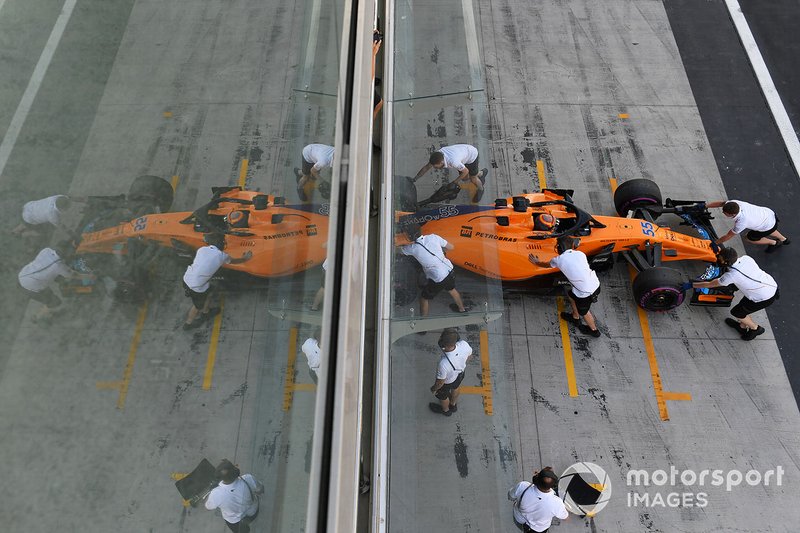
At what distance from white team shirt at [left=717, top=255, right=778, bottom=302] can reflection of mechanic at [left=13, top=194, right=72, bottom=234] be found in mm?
6453

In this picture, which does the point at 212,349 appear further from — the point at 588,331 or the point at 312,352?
the point at 588,331

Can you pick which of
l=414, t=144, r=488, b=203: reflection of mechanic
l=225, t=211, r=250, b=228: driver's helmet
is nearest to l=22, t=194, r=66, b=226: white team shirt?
l=225, t=211, r=250, b=228: driver's helmet

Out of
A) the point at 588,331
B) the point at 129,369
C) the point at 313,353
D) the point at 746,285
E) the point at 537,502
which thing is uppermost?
the point at 129,369

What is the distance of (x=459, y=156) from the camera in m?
5.32

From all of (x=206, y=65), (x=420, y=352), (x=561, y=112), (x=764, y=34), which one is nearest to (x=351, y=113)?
(x=420, y=352)

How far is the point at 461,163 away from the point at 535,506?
3073mm

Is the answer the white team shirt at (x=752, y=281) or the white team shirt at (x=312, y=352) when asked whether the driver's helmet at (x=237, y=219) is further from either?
the white team shirt at (x=752, y=281)

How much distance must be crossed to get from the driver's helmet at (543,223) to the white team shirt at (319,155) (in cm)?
342

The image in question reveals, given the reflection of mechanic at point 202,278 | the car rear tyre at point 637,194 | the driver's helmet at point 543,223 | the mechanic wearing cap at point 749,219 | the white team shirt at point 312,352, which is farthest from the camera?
the car rear tyre at point 637,194

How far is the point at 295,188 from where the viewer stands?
2434 millimetres

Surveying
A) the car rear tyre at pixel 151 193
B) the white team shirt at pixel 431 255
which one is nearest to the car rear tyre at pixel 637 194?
the white team shirt at pixel 431 255

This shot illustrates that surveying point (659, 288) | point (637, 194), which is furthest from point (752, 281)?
point (637, 194)

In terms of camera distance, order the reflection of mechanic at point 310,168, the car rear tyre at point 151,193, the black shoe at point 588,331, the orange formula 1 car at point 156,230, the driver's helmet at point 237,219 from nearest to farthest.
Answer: the orange formula 1 car at point 156,230
the car rear tyre at point 151,193
the driver's helmet at point 237,219
the reflection of mechanic at point 310,168
the black shoe at point 588,331

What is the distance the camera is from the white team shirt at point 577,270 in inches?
221
